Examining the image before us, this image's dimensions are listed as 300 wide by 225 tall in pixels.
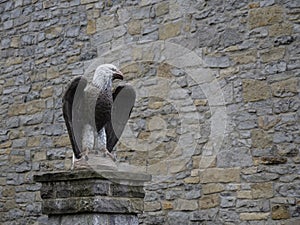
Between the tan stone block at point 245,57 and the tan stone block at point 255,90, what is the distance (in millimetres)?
213

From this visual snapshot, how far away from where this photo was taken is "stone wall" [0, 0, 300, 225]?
5.76 meters

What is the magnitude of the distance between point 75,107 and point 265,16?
266 cm

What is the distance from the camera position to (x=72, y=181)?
13.1ft

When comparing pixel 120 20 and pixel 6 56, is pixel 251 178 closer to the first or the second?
pixel 120 20

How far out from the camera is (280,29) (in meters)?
5.89

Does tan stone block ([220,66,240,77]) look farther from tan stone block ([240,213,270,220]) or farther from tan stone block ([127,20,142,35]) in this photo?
tan stone block ([240,213,270,220])

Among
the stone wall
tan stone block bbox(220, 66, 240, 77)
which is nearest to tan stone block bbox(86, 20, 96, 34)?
the stone wall

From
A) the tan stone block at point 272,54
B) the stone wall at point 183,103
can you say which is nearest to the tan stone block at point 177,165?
the stone wall at point 183,103

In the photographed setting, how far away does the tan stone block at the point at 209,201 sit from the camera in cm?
594

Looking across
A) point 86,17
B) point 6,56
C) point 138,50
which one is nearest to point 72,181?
point 138,50

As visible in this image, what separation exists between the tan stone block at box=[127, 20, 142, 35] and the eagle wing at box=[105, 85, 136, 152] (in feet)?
8.09

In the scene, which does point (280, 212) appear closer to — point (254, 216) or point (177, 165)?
point (254, 216)

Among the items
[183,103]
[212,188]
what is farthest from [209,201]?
[183,103]

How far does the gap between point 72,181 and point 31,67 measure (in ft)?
13.1
